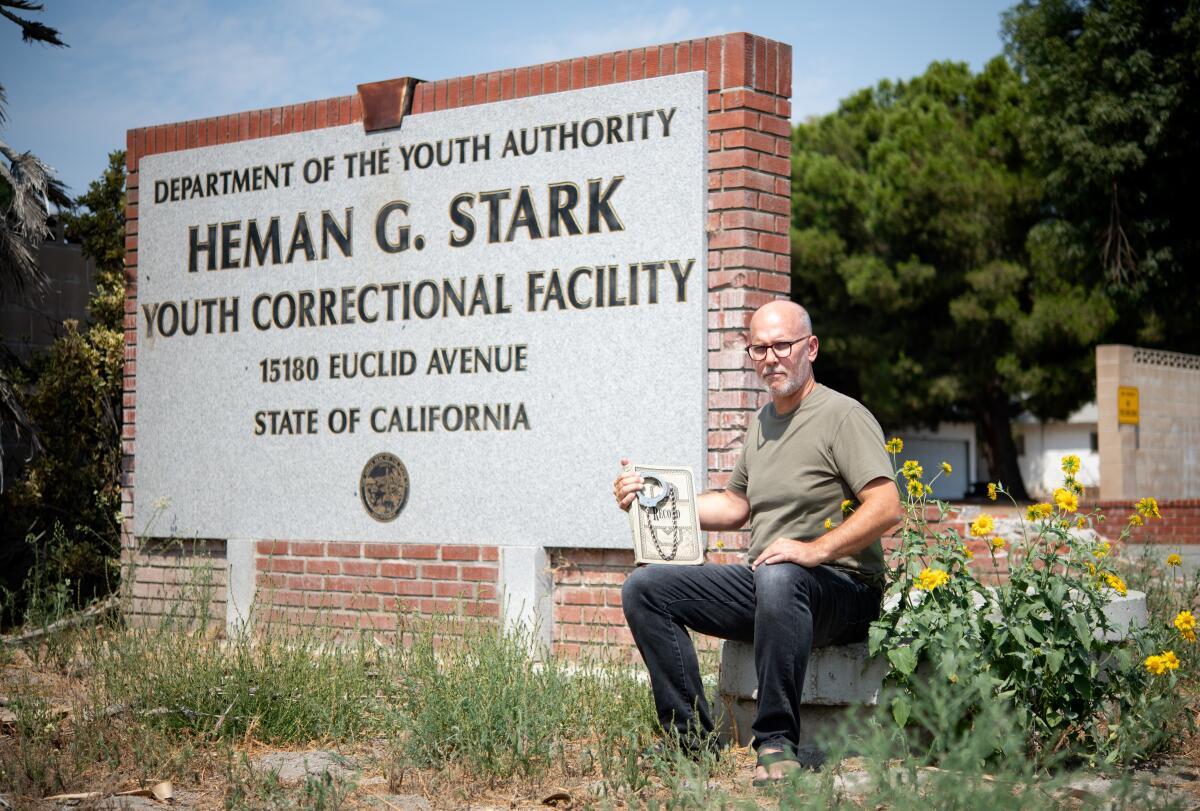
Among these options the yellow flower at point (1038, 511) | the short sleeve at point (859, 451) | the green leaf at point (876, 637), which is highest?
the short sleeve at point (859, 451)

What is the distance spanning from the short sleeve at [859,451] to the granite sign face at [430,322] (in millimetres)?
2103

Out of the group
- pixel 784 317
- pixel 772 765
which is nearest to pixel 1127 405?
pixel 784 317

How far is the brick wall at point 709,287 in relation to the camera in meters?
6.49

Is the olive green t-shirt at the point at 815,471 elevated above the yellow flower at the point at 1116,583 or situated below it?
above

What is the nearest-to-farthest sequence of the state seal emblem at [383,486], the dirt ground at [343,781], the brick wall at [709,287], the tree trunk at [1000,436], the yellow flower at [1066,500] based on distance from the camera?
1. the dirt ground at [343,781]
2. the yellow flower at [1066,500]
3. the brick wall at [709,287]
4. the state seal emblem at [383,486]
5. the tree trunk at [1000,436]

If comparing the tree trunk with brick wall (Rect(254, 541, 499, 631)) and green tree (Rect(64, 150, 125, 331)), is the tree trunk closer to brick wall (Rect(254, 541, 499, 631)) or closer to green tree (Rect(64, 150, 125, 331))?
green tree (Rect(64, 150, 125, 331))

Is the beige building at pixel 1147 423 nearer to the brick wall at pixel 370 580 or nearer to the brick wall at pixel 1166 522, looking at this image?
the brick wall at pixel 1166 522

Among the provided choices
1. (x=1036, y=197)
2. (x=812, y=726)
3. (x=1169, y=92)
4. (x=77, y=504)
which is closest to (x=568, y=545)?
(x=812, y=726)

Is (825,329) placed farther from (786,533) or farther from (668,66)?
(786,533)

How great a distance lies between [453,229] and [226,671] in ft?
9.68

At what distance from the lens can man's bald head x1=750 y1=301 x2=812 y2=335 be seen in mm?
4547

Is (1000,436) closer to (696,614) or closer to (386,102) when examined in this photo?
(386,102)

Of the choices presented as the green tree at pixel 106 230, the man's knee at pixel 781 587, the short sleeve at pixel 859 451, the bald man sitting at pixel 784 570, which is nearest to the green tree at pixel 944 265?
the green tree at pixel 106 230

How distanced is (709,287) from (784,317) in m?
2.01
